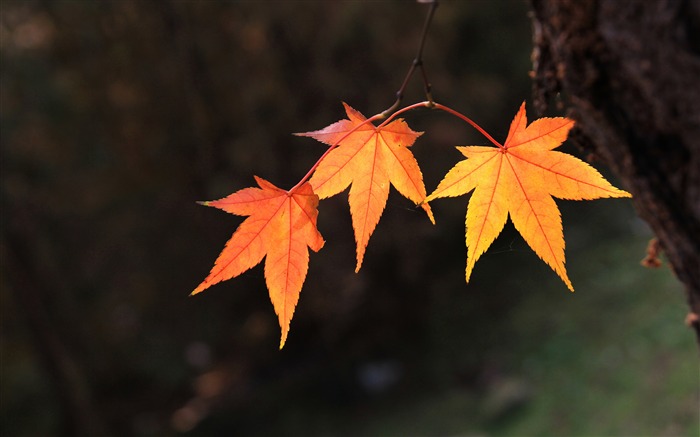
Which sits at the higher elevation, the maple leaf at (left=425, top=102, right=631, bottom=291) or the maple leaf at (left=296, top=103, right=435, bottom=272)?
the maple leaf at (left=296, top=103, right=435, bottom=272)

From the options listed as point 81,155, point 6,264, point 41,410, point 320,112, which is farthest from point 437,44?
point 41,410

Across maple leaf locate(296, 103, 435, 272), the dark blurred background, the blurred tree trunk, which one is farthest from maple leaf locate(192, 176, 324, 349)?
the dark blurred background

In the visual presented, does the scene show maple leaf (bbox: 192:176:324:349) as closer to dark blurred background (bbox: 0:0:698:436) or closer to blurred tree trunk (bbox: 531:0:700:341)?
blurred tree trunk (bbox: 531:0:700:341)

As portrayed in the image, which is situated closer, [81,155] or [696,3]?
[696,3]

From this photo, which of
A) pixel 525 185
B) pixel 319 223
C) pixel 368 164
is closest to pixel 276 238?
pixel 368 164

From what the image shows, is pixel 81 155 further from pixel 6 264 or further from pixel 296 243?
pixel 296 243

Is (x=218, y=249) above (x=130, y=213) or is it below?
below

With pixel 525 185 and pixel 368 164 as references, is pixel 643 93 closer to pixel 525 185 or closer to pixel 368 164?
pixel 525 185
